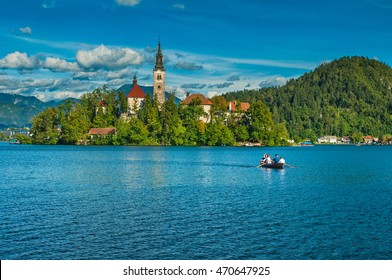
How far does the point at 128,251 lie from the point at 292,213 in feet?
51.1

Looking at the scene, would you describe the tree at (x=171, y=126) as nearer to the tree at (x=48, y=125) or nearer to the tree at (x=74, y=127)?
the tree at (x=74, y=127)

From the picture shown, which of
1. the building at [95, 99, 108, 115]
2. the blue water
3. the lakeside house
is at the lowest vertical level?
the blue water

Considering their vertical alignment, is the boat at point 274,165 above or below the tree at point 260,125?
below

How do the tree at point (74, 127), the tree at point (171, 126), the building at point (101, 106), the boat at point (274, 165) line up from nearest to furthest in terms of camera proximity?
the boat at point (274, 165) → the tree at point (171, 126) → the tree at point (74, 127) → the building at point (101, 106)

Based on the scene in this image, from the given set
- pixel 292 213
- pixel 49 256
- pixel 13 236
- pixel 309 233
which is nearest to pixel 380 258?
pixel 309 233

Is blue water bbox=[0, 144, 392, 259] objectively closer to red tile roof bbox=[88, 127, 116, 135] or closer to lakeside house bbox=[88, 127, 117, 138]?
lakeside house bbox=[88, 127, 117, 138]

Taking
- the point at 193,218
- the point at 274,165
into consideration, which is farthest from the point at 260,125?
the point at 193,218

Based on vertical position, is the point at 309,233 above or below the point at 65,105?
below

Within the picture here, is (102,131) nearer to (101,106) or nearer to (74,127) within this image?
(74,127)

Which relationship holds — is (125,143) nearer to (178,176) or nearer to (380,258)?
(178,176)

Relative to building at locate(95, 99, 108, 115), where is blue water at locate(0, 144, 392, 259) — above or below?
below

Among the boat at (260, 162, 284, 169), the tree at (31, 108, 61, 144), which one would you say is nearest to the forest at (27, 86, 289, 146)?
the tree at (31, 108, 61, 144)

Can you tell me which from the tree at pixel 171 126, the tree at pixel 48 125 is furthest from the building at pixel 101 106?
the tree at pixel 171 126

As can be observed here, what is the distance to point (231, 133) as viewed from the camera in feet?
603
